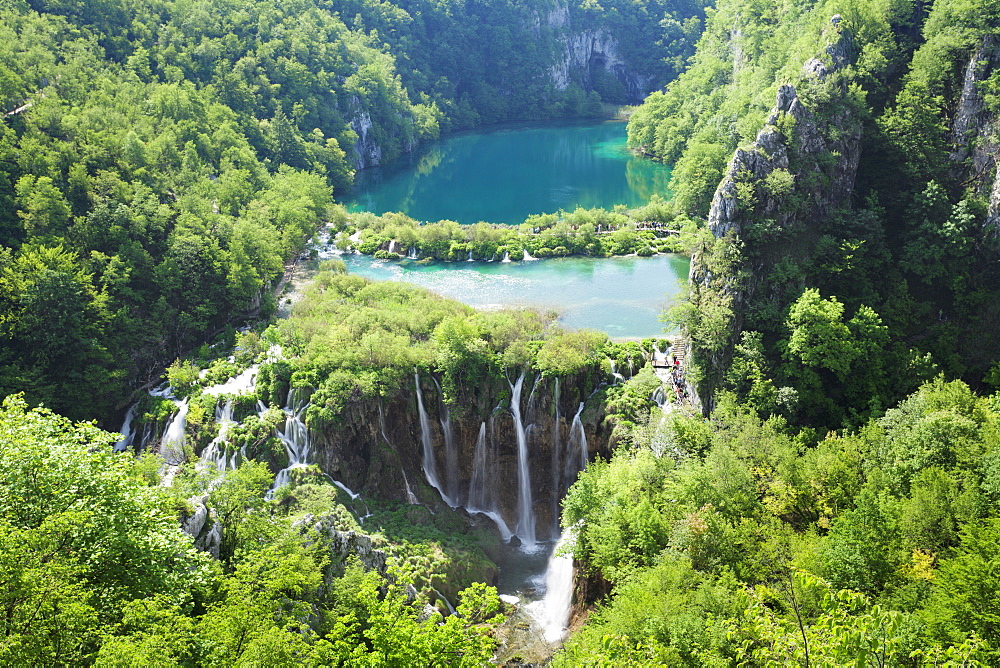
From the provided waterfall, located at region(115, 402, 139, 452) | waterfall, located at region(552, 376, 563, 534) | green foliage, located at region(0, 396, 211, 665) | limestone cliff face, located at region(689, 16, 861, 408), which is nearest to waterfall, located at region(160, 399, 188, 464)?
waterfall, located at region(115, 402, 139, 452)

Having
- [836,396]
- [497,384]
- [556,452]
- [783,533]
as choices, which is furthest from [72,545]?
[836,396]

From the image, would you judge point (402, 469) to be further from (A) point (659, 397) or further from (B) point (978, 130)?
(B) point (978, 130)

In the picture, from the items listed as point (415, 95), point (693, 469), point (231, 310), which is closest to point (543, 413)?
point (693, 469)

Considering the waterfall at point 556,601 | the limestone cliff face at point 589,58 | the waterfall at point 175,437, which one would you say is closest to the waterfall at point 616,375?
the waterfall at point 556,601

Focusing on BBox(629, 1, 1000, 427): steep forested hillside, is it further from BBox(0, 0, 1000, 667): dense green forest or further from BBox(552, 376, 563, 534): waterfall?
BBox(552, 376, 563, 534): waterfall

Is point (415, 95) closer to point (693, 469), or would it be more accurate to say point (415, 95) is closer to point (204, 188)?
point (204, 188)

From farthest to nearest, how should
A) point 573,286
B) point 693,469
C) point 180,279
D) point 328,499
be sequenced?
point 573,286, point 180,279, point 328,499, point 693,469
